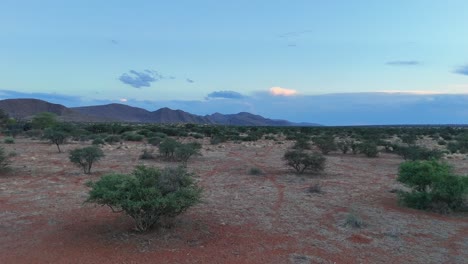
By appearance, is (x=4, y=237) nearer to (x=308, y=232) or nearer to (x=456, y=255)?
(x=308, y=232)

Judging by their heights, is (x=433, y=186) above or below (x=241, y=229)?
above

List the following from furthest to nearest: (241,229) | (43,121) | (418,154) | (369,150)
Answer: (43,121), (369,150), (418,154), (241,229)

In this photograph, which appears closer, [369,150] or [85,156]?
[85,156]

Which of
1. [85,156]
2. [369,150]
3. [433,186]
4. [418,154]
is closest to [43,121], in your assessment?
[85,156]

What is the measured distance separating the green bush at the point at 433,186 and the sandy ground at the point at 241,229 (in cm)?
58

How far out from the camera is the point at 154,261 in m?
8.46

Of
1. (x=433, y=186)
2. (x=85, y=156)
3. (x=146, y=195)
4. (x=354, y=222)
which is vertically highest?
(x=146, y=195)

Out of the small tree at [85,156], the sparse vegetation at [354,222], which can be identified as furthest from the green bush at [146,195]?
the small tree at [85,156]

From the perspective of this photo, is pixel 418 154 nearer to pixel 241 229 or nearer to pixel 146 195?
pixel 241 229

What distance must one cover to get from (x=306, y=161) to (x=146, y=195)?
1303cm

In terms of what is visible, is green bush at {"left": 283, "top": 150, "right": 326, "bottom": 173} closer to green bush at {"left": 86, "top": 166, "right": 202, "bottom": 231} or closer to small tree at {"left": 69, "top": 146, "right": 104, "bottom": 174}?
small tree at {"left": 69, "top": 146, "right": 104, "bottom": 174}

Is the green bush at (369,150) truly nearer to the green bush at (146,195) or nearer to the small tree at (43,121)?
the green bush at (146,195)

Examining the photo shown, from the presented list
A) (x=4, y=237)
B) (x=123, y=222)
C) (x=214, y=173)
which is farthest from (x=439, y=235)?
(x=214, y=173)

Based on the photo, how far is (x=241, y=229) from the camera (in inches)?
427
